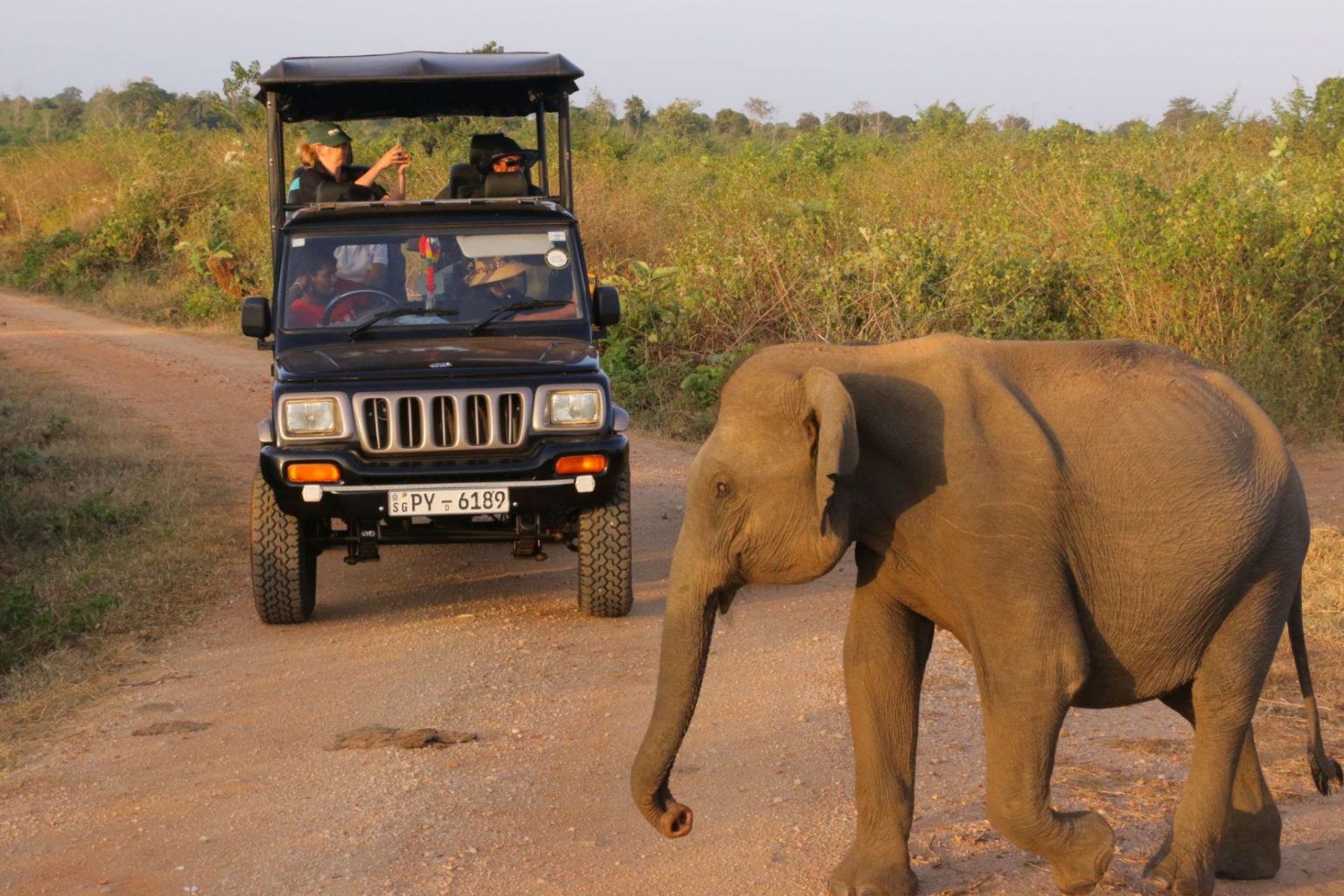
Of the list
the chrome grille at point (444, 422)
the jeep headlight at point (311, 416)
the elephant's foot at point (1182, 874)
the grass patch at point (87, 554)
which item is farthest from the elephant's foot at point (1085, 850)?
the jeep headlight at point (311, 416)

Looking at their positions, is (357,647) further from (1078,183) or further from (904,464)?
(1078,183)

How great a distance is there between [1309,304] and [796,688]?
8793 mm

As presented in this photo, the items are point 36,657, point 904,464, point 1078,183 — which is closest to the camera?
point 904,464

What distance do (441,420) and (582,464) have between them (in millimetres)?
679

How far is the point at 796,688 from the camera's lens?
6238 mm

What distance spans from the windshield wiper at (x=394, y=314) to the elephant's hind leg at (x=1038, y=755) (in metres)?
4.85

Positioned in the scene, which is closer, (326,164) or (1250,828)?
(1250,828)

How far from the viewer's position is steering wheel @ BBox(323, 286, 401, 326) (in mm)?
7918

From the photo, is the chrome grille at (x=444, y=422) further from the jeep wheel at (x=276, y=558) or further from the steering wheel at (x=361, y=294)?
the steering wheel at (x=361, y=294)

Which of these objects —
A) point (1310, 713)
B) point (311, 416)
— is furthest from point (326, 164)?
point (1310, 713)

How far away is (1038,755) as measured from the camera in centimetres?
359

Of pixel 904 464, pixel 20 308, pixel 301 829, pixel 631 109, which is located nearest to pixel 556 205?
pixel 301 829

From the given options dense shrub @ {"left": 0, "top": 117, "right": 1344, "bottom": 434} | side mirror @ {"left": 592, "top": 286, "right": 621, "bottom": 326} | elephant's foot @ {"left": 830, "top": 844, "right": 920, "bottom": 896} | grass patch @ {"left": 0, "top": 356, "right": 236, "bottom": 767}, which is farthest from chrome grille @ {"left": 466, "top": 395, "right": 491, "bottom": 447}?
dense shrub @ {"left": 0, "top": 117, "right": 1344, "bottom": 434}

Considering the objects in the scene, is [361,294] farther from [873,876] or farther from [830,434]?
[830,434]
